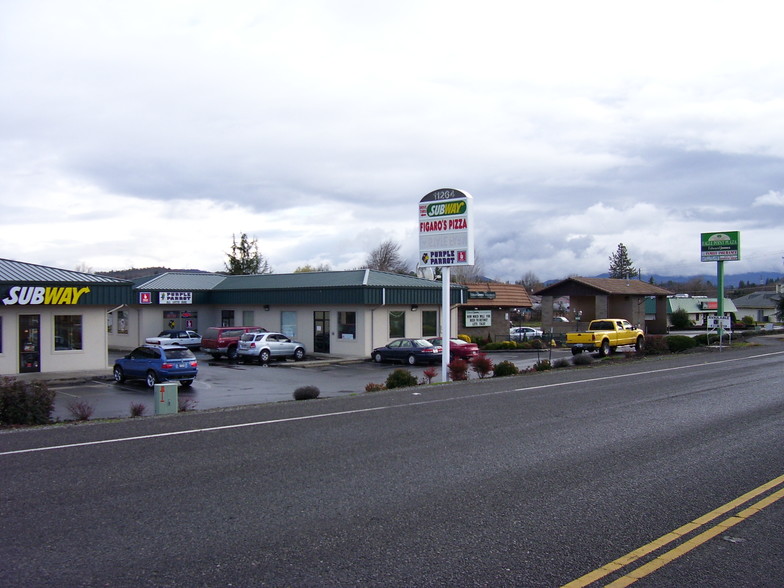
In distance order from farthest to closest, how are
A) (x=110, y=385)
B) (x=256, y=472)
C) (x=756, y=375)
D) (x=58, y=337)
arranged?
(x=58, y=337) → (x=110, y=385) → (x=756, y=375) → (x=256, y=472)

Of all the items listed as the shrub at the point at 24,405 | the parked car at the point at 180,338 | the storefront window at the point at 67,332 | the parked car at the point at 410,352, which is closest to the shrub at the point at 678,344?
the parked car at the point at 410,352

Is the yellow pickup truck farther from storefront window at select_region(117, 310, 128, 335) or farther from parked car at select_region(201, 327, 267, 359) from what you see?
storefront window at select_region(117, 310, 128, 335)

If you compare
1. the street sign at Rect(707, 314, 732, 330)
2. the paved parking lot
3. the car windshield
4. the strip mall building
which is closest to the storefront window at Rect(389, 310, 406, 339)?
the strip mall building

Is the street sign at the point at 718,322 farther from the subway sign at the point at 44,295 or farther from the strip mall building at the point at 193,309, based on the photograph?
the subway sign at the point at 44,295

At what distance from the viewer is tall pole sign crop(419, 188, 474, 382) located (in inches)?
891

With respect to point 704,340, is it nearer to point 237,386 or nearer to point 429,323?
point 429,323

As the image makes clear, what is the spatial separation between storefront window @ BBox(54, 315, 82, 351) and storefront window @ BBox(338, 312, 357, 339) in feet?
47.3

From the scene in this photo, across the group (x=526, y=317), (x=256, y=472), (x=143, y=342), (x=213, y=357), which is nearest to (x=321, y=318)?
(x=213, y=357)

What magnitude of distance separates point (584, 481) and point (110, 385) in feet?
67.7

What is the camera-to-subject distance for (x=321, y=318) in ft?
131

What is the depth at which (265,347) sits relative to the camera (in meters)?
34.5

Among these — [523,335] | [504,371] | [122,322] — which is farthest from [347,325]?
[523,335]

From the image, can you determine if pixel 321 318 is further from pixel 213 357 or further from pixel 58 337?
pixel 58 337

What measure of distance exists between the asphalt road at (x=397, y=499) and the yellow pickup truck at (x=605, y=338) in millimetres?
22896
